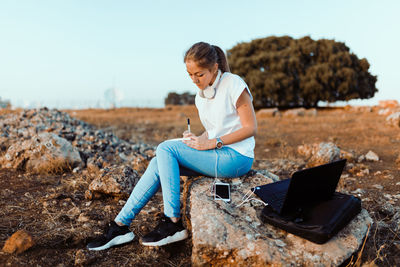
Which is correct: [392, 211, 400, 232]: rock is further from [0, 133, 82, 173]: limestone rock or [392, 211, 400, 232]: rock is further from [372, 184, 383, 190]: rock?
[0, 133, 82, 173]: limestone rock

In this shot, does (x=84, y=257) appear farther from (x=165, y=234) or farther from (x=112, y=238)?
(x=165, y=234)

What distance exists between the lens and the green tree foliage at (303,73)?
21.3 metres

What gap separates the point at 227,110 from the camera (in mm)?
2727

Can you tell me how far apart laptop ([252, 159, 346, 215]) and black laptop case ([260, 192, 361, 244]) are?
5 cm

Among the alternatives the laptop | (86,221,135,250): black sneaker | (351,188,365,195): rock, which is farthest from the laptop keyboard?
(351,188,365,195): rock

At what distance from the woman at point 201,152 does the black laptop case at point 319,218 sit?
2.06 ft

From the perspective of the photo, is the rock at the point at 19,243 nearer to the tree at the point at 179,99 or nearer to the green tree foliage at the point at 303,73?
the green tree foliage at the point at 303,73

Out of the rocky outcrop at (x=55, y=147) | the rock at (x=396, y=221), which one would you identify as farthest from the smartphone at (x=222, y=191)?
the rocky outcrop at (x=55, y=147)

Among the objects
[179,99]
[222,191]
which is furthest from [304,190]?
[179,99]

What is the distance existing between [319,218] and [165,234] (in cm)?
121

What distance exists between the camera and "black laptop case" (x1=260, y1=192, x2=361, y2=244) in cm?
205

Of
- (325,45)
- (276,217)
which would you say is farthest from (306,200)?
(325,45)

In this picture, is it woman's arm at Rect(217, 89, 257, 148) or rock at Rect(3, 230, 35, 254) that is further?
woman's arm at Rect(217, 89, 257, 148)

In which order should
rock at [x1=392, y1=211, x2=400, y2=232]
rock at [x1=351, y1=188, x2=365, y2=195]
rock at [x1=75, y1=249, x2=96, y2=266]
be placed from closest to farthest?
1. rock at [x1=75, y1=249, x2=96, y2=266]
2. rock at [x1=392, y1=211, x2=400, y2=232]
3. rock at [x1=351, y1=188, x2=365, y2=195]
